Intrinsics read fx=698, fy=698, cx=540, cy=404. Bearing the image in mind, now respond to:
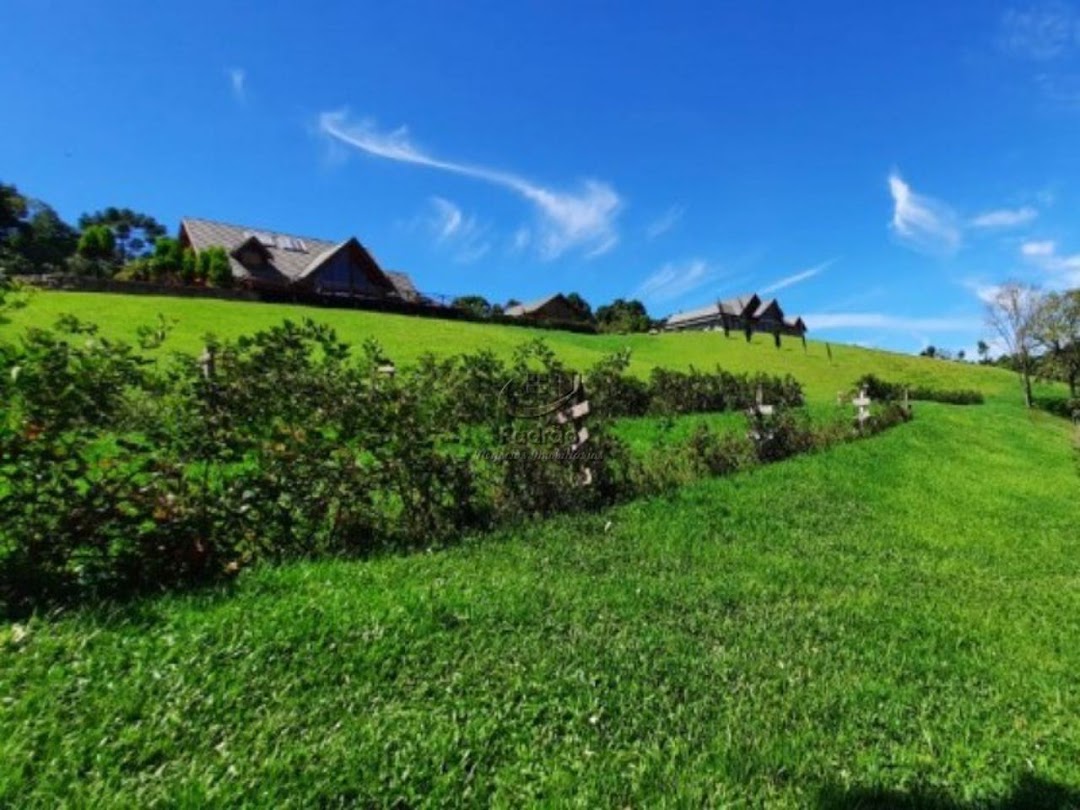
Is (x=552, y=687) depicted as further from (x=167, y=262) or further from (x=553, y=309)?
(x=553, y=309)

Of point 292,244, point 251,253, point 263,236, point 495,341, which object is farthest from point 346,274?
point 495,341

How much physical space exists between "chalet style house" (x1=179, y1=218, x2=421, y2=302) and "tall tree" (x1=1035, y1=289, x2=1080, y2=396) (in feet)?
163

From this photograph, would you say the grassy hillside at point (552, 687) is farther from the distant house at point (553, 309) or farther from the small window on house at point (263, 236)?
the distant house at point (553, 309)

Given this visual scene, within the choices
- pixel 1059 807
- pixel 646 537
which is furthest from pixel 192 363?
pixel 1059 807

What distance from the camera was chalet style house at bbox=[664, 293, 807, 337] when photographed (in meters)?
95.2

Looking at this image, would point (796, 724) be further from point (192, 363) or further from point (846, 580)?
point (192, 363)

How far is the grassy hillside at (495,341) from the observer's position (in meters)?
26.8

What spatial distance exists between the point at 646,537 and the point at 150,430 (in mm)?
4854

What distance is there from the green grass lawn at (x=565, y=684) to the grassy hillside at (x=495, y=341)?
26.4 ft

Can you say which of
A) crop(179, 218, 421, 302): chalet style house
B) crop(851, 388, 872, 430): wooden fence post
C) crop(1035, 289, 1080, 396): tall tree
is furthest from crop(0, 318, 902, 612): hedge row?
crop(1035, 289, 1080, 396): tall tree

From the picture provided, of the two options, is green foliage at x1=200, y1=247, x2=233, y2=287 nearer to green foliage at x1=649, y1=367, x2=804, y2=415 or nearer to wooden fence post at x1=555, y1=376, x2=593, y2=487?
green foliage at x1=649, y1=367, x2=804, y2=415

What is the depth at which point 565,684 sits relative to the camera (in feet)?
13.3

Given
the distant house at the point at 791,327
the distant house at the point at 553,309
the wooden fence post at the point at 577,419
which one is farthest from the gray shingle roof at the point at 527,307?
the wooden fence post at the point at 577,419

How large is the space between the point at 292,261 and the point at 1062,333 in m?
59.0
